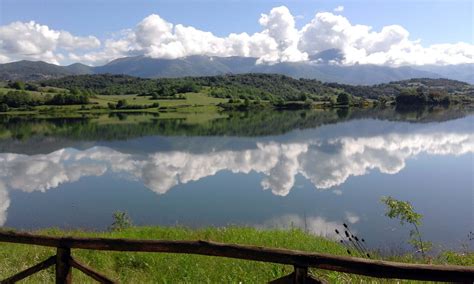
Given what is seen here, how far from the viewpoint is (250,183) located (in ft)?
118

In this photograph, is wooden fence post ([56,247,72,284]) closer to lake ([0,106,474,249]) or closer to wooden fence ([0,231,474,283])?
wooden fence ([0,231,474,283])

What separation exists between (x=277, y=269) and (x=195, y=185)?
86.1 feet

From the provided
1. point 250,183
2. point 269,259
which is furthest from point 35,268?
→ point 250,183

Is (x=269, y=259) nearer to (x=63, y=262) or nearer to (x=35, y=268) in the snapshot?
(x=63, y=262)

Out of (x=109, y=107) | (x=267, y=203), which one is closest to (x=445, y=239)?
(x=267, y=203)

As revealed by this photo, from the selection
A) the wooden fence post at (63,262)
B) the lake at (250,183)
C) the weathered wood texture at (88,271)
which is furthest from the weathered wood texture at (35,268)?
the lake at (250,183)

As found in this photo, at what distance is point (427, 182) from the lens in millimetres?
35281

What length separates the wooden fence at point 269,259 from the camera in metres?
4.57

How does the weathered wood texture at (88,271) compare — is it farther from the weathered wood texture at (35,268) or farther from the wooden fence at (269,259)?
the weathered wood texture at (35,268)

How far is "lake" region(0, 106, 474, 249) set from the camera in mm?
25016

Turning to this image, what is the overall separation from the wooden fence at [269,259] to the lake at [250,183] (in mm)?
15705

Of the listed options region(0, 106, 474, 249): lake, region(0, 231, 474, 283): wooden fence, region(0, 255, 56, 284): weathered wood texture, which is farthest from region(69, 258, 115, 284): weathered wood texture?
region(0, 106, 474, 249): lake

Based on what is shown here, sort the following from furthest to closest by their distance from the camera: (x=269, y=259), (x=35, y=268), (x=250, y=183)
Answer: (x=250, y=183)
(x=35, y=268)
(x=269, y=259)

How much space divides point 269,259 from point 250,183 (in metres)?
31.0
